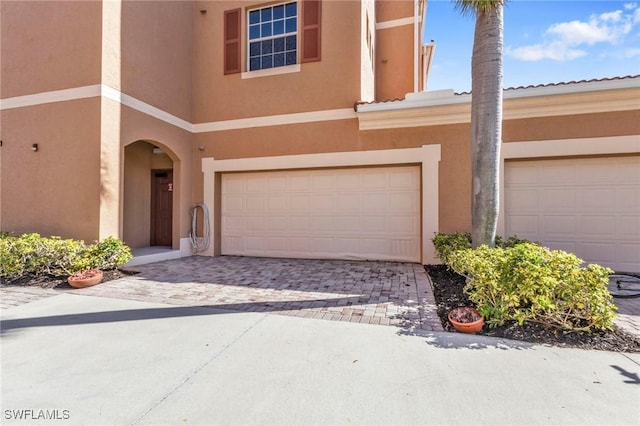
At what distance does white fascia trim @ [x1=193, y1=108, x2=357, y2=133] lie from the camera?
851cm

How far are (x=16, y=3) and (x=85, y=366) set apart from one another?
10014 millimetres

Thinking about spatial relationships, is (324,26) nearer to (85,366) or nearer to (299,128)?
(299,128)

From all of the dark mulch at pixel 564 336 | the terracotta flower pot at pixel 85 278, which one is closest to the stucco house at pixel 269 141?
the terracotta flower pot at pixel 85 278

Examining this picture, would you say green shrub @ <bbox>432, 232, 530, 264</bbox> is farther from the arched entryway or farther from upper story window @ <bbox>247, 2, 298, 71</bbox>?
the arched entryway

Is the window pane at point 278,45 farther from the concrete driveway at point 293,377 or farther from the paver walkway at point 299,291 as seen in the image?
the concrete driveway at point 293,377

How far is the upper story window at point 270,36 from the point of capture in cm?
889

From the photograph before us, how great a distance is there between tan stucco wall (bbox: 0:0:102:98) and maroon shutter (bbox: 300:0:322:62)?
A: 4.99m

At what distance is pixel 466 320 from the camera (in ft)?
12.8

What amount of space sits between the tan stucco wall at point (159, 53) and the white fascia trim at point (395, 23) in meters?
6.72

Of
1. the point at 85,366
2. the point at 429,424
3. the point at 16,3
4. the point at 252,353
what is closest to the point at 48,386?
the point at 85,366

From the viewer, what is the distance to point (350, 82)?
848 cm

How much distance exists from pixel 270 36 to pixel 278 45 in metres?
0.40

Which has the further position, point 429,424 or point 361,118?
point 361,118

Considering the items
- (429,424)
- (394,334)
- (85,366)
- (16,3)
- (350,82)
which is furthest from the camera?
(350,82)
